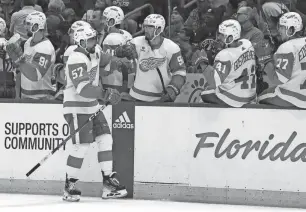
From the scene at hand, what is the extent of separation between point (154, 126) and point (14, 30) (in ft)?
8.33

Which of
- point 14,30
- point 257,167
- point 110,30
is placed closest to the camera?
point 257,167

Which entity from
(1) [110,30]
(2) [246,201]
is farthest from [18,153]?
(2) [246,201]

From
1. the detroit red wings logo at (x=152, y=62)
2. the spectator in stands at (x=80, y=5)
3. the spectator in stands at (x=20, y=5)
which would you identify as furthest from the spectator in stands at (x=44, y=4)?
the detroit red wings logo at (x=152, y=62)

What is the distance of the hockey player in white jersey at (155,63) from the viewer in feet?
33.0

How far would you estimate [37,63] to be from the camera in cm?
1045

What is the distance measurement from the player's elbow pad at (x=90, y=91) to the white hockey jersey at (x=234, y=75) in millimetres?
993

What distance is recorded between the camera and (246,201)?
31.4ft

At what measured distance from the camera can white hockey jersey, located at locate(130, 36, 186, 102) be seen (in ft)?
33.1

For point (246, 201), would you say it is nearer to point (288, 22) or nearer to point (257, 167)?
point (257, 167)

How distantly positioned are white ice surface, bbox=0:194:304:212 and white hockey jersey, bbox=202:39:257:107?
956 mm

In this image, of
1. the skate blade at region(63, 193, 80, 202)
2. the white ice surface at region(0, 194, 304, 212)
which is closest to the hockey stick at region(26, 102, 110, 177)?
the white ice surface at region(0, 194, 304, 212)

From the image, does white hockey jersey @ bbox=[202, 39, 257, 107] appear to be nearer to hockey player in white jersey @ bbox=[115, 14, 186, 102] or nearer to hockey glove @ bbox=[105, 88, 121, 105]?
hockey player in white jersey @ bbox=[115, 14, 186, 102]

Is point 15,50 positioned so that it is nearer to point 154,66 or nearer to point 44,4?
point 154,66

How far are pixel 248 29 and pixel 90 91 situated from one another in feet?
6.29
